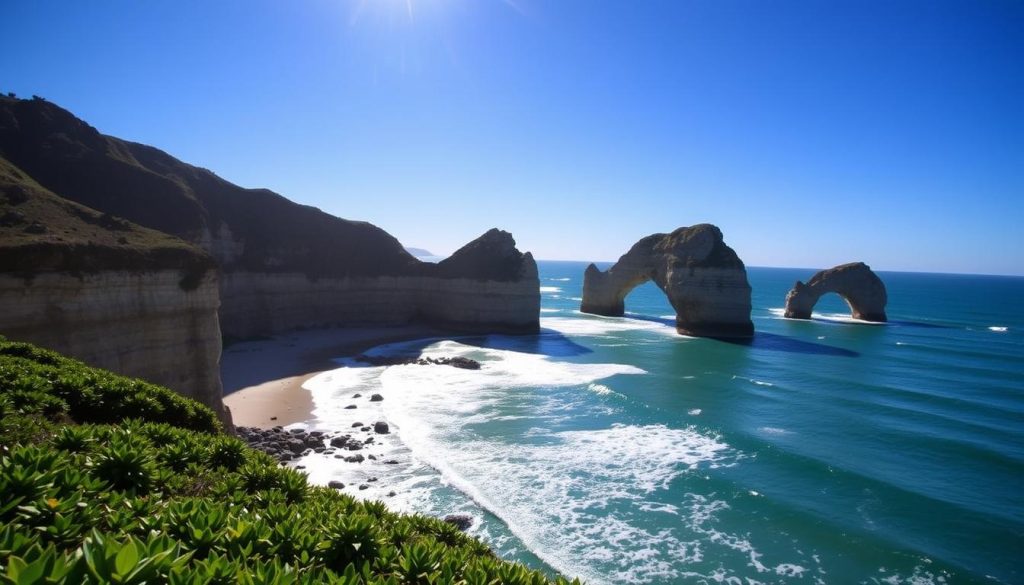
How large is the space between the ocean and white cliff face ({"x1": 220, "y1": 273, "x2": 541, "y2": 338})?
42.1 feet

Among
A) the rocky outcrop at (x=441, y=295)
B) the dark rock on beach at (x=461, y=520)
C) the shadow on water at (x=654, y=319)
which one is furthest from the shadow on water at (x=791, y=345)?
the dark rock on beach at (x=461, y=520)

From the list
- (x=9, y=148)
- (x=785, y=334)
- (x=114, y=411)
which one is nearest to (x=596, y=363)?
(x=785, y=334)

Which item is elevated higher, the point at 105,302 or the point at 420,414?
the point at 105,302

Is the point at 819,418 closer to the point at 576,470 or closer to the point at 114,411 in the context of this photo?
the point at 576,470

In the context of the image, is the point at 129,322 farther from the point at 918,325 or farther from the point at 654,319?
the point at 918,325

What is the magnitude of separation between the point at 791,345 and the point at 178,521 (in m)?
50.7

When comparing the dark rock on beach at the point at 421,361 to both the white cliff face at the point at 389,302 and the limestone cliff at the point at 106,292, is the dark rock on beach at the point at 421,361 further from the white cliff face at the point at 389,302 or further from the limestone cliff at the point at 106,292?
the limestone cliff at the point at 106,292

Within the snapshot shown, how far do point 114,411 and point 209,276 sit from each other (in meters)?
14.6

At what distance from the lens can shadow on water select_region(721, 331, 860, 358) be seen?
42406 millimetres

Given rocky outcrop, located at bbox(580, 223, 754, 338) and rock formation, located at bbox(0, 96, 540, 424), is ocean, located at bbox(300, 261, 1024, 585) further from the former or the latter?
rocky outcrop, located at bbox(580, 223, 754, 338)

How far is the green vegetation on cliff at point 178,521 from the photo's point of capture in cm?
304

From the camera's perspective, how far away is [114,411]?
32.8 feet

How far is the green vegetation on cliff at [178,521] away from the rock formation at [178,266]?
11.0 meters

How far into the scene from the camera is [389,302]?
53156 mm
